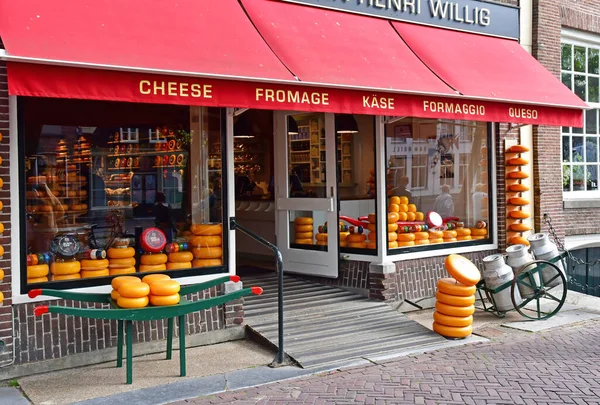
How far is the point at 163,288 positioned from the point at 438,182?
524cm

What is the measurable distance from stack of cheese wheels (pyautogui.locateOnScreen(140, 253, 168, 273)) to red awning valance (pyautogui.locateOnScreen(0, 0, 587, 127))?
1.97 metres

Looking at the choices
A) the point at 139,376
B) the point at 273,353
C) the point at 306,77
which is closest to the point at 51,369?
the point at 139,376

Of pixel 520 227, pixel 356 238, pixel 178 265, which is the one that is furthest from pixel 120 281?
pixel 520 227

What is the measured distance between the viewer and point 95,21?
20.2ft

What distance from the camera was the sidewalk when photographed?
578cm

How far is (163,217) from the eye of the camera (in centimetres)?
750

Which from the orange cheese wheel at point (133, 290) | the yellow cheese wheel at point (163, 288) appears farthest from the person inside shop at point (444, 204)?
the orange cheese wheel at point (133, 290)

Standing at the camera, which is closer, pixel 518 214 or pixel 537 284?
pixel 537 284

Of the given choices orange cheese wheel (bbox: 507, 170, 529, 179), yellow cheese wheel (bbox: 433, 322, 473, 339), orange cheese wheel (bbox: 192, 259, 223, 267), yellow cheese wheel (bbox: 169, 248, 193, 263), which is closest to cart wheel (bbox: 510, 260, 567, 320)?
yellow cheese wheel (bbox: 433, 322, 473, 339)

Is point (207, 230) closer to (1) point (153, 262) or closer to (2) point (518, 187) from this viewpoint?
(1) point (153, 262)

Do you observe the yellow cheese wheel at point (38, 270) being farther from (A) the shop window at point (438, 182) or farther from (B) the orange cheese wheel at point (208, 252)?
(A) the shop window at point (438, 182)

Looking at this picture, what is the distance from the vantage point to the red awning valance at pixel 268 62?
568 cm

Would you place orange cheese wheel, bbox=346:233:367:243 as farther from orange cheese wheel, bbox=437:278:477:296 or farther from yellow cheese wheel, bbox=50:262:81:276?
yellow cheese wheel, bbox=50:262:81:276

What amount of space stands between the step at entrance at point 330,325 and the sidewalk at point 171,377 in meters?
0.19
